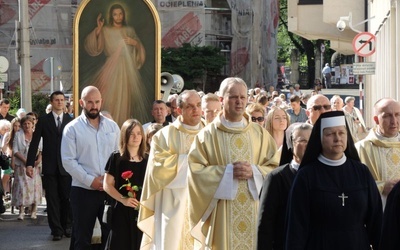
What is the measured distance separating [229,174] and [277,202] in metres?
1.77

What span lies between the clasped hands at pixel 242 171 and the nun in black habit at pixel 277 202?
162cm

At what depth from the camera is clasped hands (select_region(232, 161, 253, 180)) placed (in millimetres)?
9227

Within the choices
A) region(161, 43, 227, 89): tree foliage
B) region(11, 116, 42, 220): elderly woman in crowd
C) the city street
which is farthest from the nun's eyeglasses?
region(161, 43, 227, 89): tree foliage

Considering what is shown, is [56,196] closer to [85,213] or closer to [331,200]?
[85,213]

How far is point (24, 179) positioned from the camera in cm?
1800

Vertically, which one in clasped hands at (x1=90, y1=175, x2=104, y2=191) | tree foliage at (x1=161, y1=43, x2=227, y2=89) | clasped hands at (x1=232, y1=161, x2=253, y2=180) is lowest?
clasped hands at (x1=90, y1=175, x2=104, y2=191)

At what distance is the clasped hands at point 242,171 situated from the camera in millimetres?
9227

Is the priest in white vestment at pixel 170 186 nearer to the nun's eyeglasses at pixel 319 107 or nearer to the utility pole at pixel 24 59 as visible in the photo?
the nun's eyeglasses at pixel 319 107

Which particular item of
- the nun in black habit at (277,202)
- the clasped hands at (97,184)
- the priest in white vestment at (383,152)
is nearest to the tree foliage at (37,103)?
the clasped hands at (97,184)

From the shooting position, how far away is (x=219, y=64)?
158 ft

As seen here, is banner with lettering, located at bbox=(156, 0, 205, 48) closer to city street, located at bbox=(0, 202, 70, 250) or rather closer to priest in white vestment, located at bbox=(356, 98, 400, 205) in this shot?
city street, located at bbox=(0, 202, 70, 250)

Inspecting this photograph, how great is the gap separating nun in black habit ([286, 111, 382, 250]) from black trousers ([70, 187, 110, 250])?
4653 millimetres

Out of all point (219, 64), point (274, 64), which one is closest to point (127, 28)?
point (219, 64)

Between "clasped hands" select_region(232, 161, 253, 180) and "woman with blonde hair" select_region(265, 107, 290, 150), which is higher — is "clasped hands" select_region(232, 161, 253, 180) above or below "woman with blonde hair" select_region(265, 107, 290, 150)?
below
